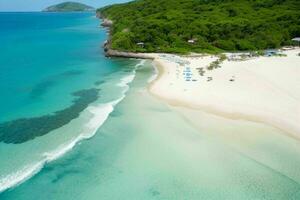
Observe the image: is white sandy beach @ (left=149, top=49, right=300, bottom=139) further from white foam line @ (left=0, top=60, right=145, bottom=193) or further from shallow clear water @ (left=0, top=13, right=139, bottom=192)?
white foam line @ (left=0, top=60, right=145, bottom=193)

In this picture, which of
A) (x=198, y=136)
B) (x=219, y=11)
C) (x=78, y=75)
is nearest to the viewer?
(x=198, y=136)

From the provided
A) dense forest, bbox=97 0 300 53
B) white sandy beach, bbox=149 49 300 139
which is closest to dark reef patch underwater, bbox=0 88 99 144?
white sandy beach, bbox=149 49 300 139

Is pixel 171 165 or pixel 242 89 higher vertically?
pixel 242 89

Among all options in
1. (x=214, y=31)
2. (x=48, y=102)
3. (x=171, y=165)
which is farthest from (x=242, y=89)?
(x=214, y=31)

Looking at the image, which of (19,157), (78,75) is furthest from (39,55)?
(19,157)

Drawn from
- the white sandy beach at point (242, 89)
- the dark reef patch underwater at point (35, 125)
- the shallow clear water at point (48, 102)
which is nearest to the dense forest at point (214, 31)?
the shallow clear water at point (48, 102)

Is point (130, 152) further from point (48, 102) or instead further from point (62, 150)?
point (48, 102)

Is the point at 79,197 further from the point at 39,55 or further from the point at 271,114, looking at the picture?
the point at 39,55
